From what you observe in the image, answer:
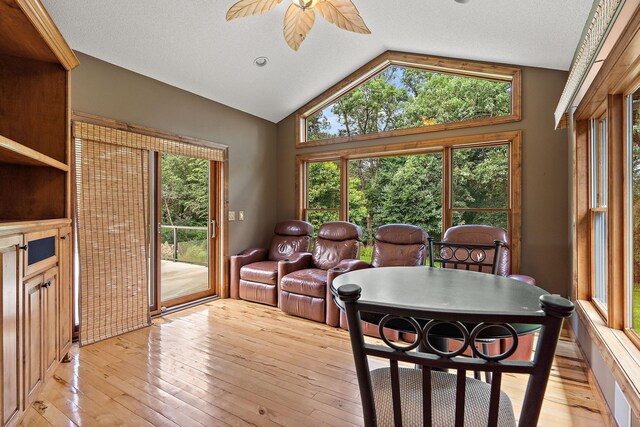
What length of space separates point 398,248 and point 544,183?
5.44 ft

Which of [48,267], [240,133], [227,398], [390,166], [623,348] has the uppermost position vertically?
[240,133]

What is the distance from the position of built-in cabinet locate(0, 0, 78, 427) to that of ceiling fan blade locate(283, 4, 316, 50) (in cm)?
141

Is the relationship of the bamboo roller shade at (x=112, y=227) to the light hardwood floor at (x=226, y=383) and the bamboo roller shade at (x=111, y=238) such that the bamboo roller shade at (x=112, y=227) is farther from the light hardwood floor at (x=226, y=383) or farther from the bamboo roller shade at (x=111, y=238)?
the light hardwood floor at (x=226, y=383)

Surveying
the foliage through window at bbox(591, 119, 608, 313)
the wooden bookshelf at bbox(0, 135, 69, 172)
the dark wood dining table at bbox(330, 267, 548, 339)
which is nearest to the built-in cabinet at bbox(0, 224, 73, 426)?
the wooden bookshelf at bbox(0, 135, 69, 172)

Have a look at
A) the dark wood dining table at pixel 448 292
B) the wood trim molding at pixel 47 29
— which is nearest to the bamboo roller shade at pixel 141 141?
the wood trim molding at pixel 47 29

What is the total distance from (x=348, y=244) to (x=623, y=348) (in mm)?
2707

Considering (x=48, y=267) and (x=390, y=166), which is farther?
(x=390, y=166)

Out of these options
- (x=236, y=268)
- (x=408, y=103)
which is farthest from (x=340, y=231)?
(x=408, y=103)

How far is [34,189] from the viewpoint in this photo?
2.26 m

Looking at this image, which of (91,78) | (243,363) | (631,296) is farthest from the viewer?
(91,78)

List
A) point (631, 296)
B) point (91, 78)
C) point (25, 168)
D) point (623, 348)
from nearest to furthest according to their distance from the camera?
point (623, 348), point (631, 296), point (25, 168), point (91, 78)

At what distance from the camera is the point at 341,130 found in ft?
15.3

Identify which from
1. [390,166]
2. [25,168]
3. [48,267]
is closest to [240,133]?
[390,166]

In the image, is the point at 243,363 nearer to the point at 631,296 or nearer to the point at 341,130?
the point at 631,296
